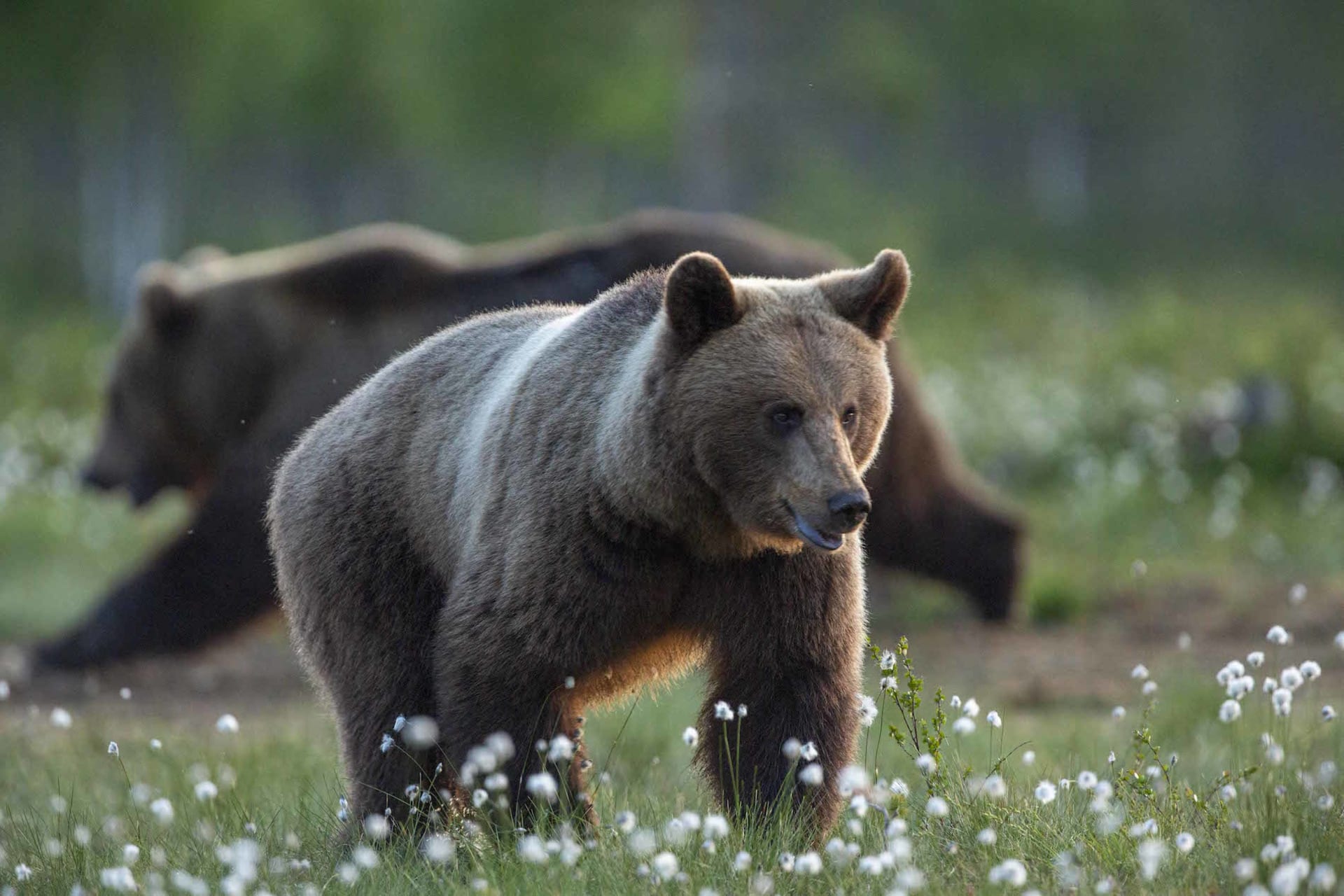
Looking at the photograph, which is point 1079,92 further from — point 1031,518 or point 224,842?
point 224,842

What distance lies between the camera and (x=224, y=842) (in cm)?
411

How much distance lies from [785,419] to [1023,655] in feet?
19.0

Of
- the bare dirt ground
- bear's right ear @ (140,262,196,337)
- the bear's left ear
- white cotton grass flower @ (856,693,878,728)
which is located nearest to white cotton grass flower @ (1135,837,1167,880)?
white cotton grass flower @ (856,693,878,728)

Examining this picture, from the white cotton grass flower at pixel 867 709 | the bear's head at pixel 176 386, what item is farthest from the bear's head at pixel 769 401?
the bear's head at pixel 176 386

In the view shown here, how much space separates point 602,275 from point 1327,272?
77.2 feet

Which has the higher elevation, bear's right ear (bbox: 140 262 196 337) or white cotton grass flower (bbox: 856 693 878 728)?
white cotton grass flower (bbox: 856 693 878 728)

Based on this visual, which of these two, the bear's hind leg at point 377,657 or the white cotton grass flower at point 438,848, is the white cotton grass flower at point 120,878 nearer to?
the white cotton grass flower at point 438,848

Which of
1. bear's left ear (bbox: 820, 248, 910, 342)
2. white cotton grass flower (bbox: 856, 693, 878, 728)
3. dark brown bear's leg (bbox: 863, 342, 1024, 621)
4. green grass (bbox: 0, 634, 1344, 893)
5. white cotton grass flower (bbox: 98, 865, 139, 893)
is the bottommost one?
dark brown bear's leg (bbox: 863, 342, 1024, 621)

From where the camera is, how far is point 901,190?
124 ft

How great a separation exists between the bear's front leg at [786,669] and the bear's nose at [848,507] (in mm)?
429

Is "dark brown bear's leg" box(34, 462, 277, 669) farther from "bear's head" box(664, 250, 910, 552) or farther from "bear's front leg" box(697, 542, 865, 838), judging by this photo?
"bear's head" box(664, 250, 910, 552)

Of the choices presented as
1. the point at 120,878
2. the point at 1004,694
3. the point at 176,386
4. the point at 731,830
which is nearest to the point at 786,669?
the point at 731,830

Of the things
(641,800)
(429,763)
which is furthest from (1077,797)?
(429,763)

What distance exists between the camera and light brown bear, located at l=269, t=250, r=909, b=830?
3.86 metres
